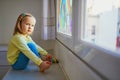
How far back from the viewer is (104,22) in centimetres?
54

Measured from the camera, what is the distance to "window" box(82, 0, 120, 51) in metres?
0.44

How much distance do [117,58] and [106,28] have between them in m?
0.19

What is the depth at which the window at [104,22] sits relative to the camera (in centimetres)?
44

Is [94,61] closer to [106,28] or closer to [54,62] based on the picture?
[106,28]

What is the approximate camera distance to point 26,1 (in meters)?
2.42

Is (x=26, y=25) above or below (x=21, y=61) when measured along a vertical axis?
above

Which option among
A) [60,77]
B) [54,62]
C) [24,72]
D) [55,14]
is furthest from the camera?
[55,14]

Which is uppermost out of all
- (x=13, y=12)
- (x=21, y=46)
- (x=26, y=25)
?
(x=13, y=12)

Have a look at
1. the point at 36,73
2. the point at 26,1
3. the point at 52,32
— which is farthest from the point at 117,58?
the point at 26,1

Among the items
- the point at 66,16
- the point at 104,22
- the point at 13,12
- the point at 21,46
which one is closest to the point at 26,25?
the point at 21,46

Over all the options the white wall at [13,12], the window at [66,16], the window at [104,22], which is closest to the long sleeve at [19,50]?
the window at [66,16]

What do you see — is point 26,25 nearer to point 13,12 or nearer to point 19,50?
point 19,50

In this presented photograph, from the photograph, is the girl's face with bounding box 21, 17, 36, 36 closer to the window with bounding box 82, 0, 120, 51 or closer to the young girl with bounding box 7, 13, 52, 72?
the young girl with bounding box 7, 13, 52, 72

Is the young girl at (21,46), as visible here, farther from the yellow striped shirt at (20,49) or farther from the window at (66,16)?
the window at (66,16)
